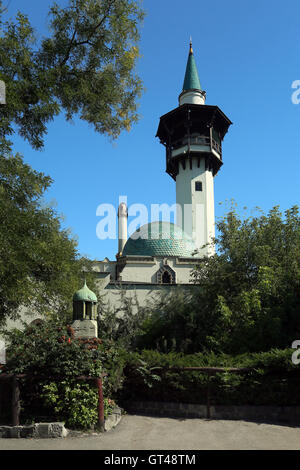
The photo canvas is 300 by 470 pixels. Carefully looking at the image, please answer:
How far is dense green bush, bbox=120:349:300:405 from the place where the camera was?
344 inches

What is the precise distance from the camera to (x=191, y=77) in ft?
127

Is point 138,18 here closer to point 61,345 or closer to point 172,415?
point 61,345

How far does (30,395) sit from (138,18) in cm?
890

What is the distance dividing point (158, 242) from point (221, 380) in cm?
2088

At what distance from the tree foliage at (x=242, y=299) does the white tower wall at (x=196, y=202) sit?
1556cm

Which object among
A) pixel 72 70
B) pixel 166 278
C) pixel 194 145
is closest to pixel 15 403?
pixel 72 70

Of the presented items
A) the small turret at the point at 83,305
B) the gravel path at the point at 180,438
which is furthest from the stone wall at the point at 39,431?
the small turret at the point at 83,305

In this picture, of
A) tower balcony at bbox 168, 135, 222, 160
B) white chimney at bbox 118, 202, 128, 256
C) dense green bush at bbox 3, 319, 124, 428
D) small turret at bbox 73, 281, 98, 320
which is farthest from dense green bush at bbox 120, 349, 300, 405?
white chimney at bbox 118, 202, 128, 256

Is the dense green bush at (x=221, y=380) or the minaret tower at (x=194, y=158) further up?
the minaret tower at (x=194, y=158)

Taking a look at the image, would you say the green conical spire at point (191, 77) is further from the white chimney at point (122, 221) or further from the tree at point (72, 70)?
the tree at point (72, 70)

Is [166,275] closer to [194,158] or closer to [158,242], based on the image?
[158,242]

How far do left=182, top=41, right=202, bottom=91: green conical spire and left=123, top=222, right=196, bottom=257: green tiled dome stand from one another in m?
15.6

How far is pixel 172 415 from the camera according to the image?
30.8ft

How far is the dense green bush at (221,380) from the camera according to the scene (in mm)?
8750
